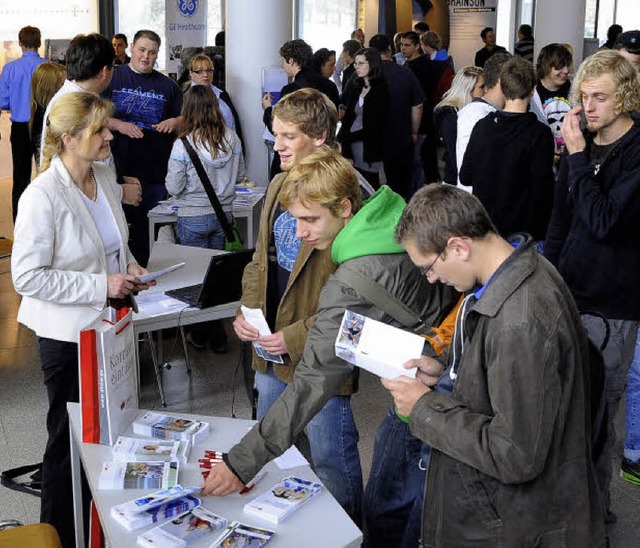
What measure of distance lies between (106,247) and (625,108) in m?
1.90

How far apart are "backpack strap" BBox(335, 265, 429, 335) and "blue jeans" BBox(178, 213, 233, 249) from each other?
3.03 meters

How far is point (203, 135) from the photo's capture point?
17.1 ft

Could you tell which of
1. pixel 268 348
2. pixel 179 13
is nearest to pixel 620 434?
pixel 268 348

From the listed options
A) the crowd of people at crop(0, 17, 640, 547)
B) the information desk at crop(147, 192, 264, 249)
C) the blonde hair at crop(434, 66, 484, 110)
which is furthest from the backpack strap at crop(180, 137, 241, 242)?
the blonde hair at crop(434, 66, 484, 110)

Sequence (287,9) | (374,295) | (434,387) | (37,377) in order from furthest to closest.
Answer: (287,9) → (37,377) → (374,295) → (434,387)

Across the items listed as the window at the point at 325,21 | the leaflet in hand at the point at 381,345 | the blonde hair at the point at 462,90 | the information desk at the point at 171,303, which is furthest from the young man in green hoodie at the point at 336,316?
the window at the point at 325,21

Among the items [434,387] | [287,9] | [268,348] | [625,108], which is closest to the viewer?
[434,387]

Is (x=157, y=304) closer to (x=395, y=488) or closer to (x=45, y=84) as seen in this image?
(x=395, y=488)

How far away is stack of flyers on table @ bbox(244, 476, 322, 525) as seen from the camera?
230 cm

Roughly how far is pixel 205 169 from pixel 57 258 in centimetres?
217

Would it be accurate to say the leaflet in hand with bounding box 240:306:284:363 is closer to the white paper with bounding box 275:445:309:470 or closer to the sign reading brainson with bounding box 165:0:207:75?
the white paper with bounding box 275:445:309:470

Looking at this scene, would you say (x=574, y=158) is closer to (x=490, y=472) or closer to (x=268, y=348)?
(x=268, y=348)

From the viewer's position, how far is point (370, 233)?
2.46m

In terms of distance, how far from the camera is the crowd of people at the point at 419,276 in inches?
78.5
